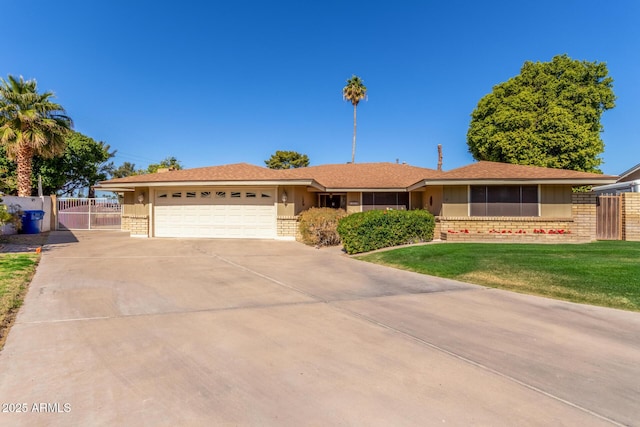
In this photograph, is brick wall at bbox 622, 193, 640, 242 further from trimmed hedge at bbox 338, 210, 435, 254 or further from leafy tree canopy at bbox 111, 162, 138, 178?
leafy tree canopy at bbox 111, 162, 138, 178

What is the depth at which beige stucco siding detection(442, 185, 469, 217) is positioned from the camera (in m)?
14.1

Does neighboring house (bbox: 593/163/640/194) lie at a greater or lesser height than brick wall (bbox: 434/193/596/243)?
greater

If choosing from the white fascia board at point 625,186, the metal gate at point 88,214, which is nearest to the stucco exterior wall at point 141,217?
the metal gate at point 88,214

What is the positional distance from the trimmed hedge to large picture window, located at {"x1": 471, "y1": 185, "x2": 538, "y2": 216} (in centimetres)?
239

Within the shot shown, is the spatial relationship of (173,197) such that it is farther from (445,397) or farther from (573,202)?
(573,202)

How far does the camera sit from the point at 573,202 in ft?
45.7

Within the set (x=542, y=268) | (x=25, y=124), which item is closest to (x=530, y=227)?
(x=542, y=268)

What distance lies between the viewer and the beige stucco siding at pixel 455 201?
1406 centimetres

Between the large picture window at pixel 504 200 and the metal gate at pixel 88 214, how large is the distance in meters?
20.9

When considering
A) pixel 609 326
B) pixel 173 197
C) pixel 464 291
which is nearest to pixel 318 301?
pixel 464 291

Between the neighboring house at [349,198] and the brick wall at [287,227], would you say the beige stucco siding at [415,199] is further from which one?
the brick wall at [287,227]

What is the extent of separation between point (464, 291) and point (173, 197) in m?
14.1

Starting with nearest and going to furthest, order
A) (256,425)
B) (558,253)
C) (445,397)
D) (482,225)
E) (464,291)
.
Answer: (256,425) < (445,397) < (464,291) < (558,253) < (482,225)

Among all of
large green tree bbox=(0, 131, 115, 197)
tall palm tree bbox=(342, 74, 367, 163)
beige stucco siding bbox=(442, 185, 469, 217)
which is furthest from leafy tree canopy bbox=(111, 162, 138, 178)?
beige stucco siding bbox=(442, 185, 469, 217)
